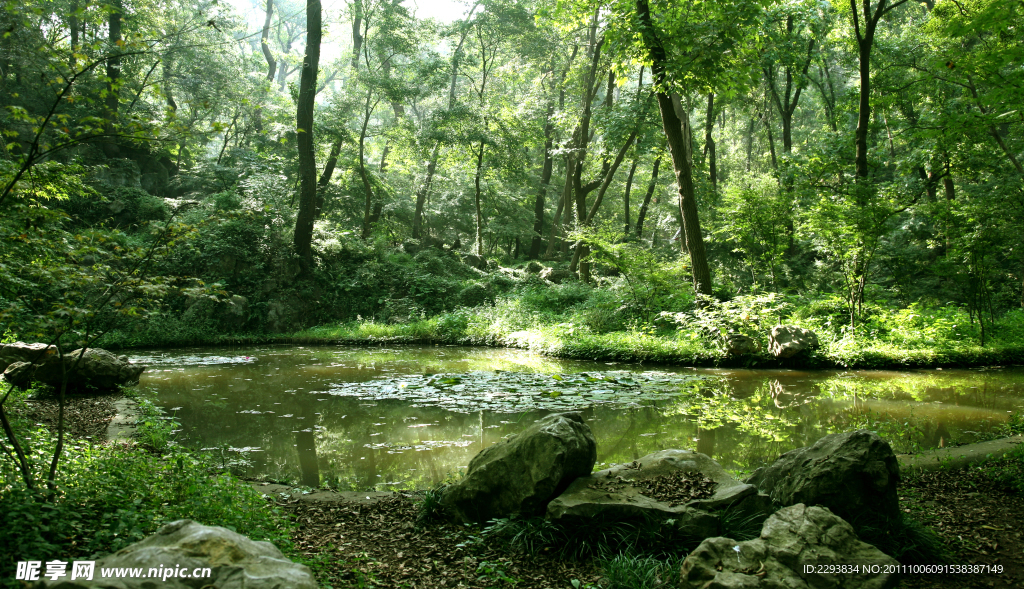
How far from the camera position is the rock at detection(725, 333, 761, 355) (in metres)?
10.5

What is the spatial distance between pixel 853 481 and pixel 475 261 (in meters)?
19.3

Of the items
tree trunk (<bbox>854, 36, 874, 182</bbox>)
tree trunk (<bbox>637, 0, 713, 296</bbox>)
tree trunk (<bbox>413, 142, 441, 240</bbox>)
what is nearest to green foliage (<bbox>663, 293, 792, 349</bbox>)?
tree trunk (<bbox>637, 0, 713, 296</bbox>)

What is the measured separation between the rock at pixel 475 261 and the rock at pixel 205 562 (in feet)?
65.0

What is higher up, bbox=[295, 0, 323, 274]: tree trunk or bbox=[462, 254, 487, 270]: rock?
bbox=[295, 0, 323, 274]: tree trunk

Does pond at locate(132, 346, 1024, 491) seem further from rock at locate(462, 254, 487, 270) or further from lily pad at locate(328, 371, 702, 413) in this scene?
rock at locate(462, 254, 487, 270)

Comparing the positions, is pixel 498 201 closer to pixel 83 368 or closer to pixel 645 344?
pixel 645 344

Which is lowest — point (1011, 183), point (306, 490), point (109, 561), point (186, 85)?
point (306, 490)

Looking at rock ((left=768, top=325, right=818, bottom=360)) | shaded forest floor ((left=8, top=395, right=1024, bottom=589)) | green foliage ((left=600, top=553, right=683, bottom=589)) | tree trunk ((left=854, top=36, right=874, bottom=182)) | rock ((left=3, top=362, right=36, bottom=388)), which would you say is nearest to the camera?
green foliage ((left=600, top=553, right=683, bottom=589))

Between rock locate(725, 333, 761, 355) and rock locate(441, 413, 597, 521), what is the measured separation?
764 centimetres

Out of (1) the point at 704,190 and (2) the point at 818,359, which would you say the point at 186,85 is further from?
(2) the point at 818,359

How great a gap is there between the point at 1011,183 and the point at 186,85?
25.0 metres

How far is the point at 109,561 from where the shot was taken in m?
1.91

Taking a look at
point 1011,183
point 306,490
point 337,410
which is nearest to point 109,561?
point 306,490

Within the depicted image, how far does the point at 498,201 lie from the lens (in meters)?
24.7
